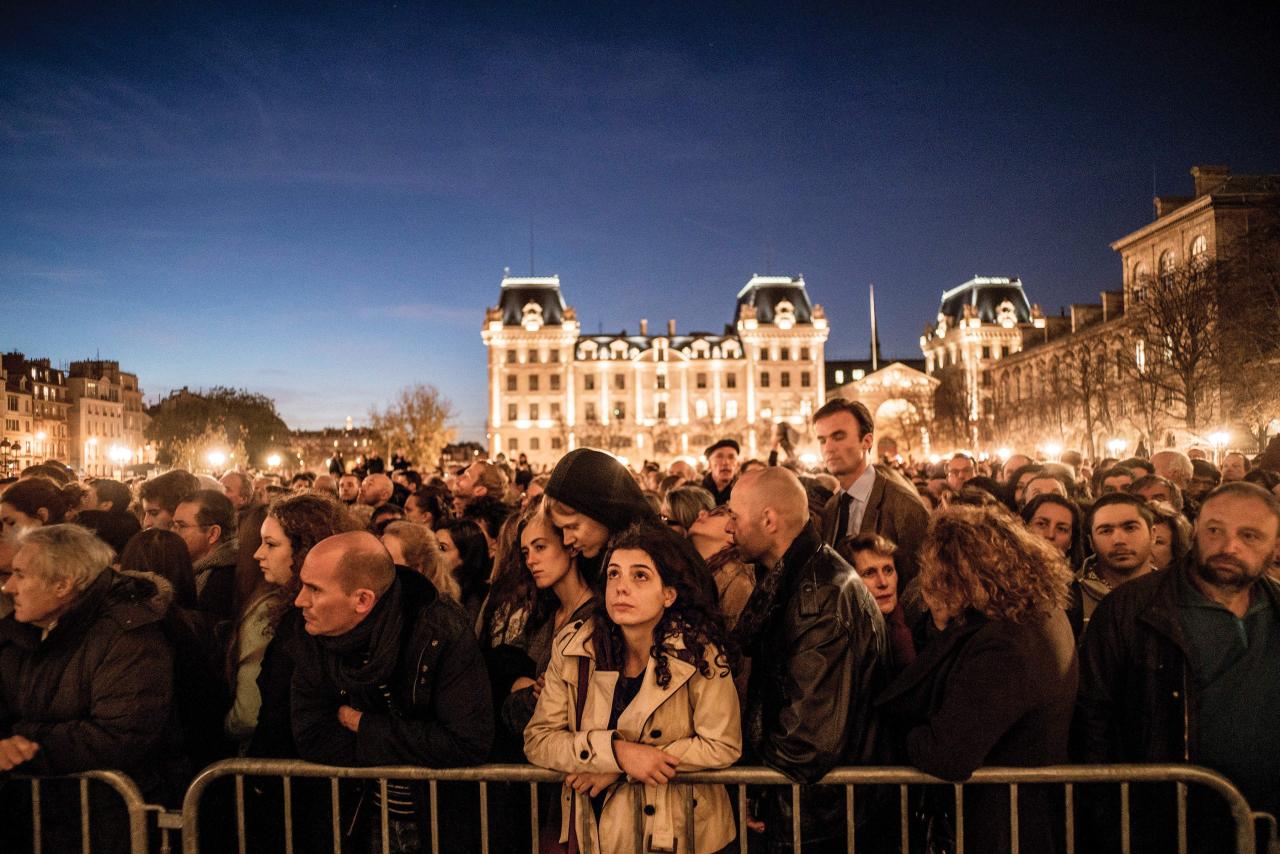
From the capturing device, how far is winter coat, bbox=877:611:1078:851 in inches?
123

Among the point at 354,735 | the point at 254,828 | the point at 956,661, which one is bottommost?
the point at 254,828

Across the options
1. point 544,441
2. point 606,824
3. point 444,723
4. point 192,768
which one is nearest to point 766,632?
point 606,824

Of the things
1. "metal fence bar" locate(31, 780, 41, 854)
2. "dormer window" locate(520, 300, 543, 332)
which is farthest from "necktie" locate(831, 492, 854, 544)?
"dormer window" locate(520, 300, 543, 332)

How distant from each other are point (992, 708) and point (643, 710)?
50.7 inches

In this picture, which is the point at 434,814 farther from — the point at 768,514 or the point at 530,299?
the point at 530,299

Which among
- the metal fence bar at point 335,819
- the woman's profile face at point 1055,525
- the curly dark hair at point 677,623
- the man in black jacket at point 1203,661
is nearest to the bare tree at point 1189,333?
the woman's profile face at point 1055,525

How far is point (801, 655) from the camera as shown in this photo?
3.22 meters

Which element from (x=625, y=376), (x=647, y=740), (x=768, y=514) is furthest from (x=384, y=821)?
(x=625, y=376)

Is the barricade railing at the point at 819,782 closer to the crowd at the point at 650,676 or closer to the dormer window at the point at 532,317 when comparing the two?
the crowd at the point at 650,676

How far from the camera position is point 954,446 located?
58594mm

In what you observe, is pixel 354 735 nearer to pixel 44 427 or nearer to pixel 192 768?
pixel 192 768

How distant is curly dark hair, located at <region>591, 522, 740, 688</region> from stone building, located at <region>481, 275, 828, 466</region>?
8127 cm

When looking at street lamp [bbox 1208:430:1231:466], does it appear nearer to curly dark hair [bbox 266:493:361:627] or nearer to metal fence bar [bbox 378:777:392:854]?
curly dark hair [bbox 266:493:361:627]

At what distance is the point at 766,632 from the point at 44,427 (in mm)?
98521
